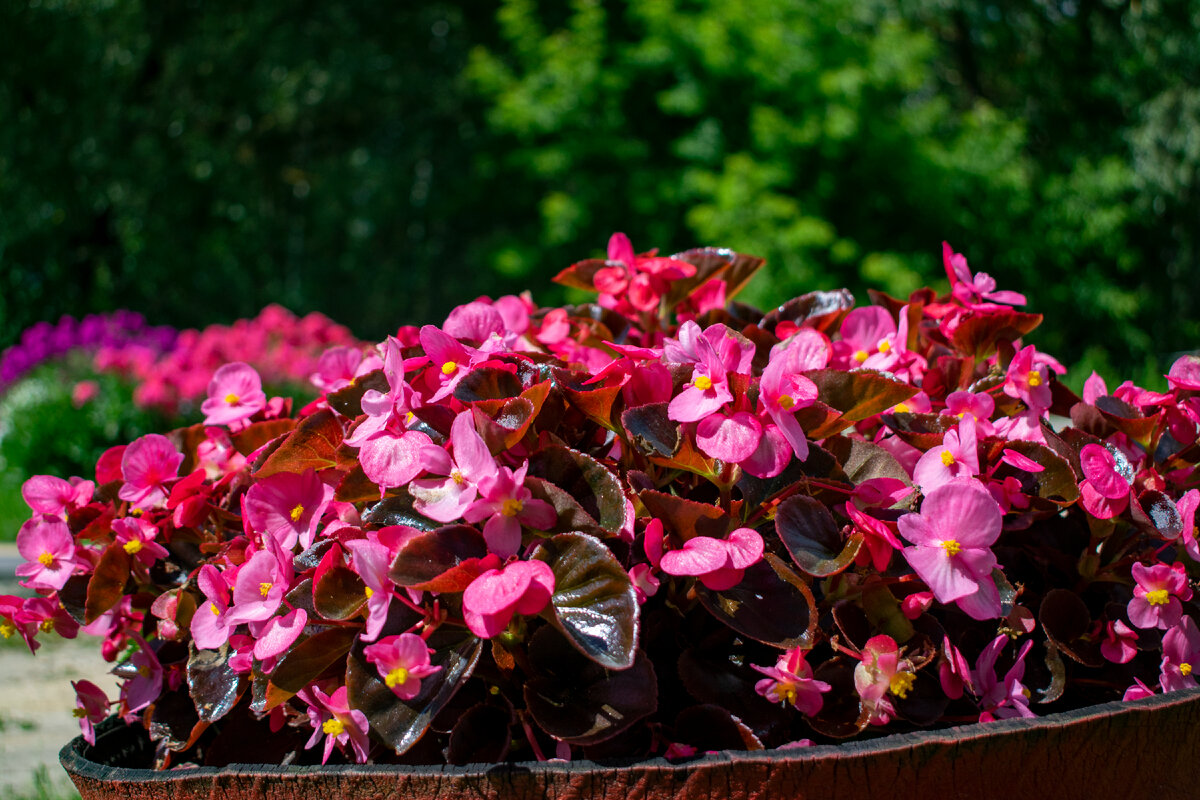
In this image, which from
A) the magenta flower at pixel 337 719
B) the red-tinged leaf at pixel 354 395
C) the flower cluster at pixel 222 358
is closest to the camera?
the magenta flower at pixel 337 719

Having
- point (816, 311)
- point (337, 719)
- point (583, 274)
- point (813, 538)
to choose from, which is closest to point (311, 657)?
point (337, 719)

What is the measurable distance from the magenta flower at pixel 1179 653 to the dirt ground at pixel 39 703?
1642mm

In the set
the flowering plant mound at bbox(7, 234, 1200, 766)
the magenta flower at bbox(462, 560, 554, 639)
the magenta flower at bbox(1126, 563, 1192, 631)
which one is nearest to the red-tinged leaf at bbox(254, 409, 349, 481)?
the flowering plant mound at bbox(7, 234, 1200, 766)

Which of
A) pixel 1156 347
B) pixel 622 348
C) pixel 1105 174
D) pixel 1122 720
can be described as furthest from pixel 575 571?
pixel 1156 347

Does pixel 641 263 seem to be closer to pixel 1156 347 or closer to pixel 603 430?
pixel 603 430

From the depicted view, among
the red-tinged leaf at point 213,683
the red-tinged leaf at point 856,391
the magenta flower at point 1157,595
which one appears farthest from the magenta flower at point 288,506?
the magenta flower at point 1157,595

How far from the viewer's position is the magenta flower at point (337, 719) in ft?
2.38

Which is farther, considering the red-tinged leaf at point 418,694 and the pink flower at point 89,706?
the pink flower at point 89,706

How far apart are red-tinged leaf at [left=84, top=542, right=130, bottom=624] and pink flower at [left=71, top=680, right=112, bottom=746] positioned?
106 mm

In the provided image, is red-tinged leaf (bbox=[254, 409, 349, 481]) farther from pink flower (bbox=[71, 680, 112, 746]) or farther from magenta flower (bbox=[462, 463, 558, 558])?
pink flower (bbox=[71, 680, 112, 746])

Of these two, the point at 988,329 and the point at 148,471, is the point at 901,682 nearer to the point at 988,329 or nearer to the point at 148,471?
the point at 988,329

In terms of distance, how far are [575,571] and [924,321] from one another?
0.67 meters

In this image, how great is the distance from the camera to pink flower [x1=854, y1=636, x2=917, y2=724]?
71 centimetres

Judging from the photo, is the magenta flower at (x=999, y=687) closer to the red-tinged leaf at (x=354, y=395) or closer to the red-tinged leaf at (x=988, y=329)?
the red-tinged leaf at (x=988, y=329)
